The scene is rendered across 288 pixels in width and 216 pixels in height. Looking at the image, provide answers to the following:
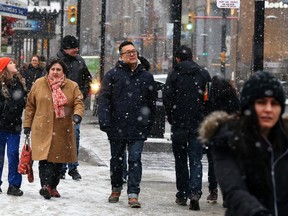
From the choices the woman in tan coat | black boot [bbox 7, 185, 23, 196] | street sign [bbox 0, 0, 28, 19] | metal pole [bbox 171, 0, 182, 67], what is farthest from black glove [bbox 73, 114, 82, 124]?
street sign [bbox 0, 0, 28, 19]

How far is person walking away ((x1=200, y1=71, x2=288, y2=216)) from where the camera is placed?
422 centimetres

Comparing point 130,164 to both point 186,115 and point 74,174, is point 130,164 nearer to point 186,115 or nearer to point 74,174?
point 186,115

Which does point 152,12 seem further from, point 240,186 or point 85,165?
point 240,186

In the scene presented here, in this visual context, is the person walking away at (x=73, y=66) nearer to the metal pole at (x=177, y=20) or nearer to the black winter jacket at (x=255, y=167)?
the metal pole at (x=177, y=20)

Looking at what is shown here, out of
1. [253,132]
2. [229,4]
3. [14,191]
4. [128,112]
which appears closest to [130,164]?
[128,112]

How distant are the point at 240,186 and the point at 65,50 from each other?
7.98 metres

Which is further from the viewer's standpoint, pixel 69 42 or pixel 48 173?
pixel 69 42

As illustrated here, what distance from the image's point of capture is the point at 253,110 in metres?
4.29

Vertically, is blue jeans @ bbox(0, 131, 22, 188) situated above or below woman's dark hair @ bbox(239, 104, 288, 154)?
below

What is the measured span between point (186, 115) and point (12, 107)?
1.95 meters

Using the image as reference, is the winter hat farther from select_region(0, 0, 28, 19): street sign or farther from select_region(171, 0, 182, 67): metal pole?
select_region(0, 0, 28, 19): street sign

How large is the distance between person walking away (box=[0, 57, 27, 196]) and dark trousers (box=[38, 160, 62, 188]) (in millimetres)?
363

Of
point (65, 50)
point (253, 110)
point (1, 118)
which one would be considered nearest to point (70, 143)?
point (1, 118)

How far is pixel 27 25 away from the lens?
44.2 metres
